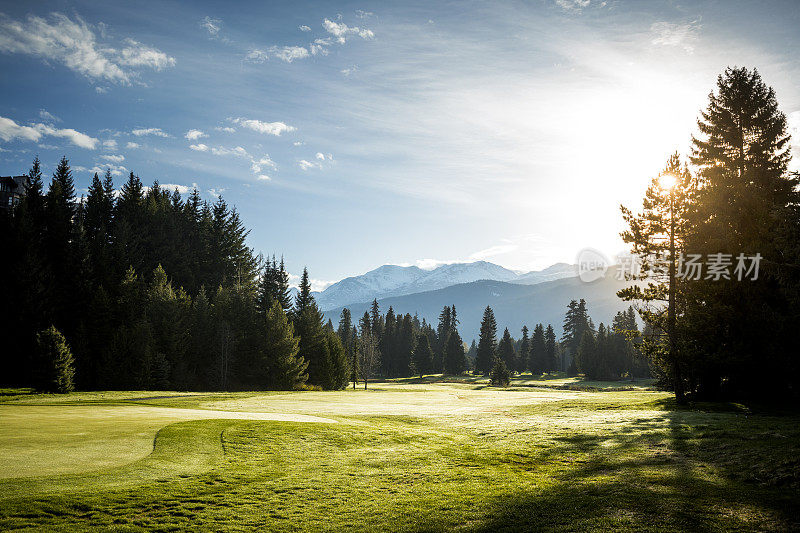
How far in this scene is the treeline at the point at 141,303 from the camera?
52.2 m

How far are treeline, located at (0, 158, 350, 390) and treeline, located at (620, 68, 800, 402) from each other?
167 ft

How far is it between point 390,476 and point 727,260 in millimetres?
30686

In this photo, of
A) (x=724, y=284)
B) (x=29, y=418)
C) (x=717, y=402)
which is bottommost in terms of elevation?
(x=717, y=402)

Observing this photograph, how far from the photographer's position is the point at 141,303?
202ft

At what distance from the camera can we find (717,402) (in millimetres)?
30312

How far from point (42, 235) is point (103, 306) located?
15.5 meters

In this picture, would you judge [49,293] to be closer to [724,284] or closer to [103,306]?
[103,306]

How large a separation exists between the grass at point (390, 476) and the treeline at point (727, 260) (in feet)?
33.9

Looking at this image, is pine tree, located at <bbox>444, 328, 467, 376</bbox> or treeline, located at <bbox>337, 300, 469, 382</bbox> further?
treeline, located at <bbox>337, 300, 469, 382</bbox>

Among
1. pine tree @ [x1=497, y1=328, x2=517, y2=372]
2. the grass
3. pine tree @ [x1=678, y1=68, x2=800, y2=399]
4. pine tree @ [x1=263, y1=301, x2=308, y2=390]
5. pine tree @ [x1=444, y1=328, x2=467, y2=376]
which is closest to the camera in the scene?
the grass

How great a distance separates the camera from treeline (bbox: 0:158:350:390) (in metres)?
52.2

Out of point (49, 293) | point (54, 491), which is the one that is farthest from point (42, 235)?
point (54, 491)

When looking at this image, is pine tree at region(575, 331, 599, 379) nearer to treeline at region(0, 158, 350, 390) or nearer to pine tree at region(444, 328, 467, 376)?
pine tree at region(444, 328, 467, 376)

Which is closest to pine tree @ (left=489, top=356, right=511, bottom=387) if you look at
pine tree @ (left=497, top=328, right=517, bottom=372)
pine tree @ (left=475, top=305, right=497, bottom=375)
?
pine tree @ (left=497, top=328, right=517, bottom=372)
